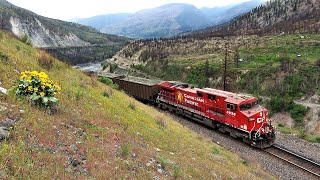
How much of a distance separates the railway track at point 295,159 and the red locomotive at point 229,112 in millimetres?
791

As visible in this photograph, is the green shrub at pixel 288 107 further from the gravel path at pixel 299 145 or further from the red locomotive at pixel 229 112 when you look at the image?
the red locomotive at pixel 229 112

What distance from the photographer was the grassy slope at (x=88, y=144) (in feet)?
26.1

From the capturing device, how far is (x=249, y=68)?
47.3 m

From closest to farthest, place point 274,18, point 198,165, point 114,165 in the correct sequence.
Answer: point 114,165 < point 198,165 < point 274,18

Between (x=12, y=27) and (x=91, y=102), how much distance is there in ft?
540

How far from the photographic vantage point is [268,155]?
22.4m

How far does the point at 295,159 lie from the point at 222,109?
281 inches

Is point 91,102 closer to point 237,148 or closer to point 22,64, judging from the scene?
point 22,64

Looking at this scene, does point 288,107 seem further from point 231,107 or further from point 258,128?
point 231,107

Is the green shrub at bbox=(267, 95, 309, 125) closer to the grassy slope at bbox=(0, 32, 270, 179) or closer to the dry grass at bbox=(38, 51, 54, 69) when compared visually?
the grassy slope at bbox=(0, 32, 270, 179)

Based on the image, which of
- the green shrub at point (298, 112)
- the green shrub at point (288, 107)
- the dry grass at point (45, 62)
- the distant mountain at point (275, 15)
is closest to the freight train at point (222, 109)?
the green shrub at point (298, 112)

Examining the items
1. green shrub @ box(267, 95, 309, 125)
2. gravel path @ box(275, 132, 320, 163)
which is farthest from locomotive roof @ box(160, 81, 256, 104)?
green shrub @ box(267, 95, 309, 125)

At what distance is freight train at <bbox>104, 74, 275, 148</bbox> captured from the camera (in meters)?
24.1

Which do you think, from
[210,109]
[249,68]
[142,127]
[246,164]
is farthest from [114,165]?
[249,68]
